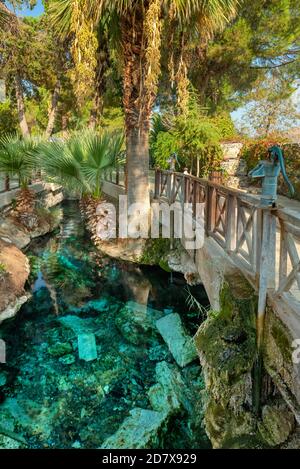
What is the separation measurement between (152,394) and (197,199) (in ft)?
11.6

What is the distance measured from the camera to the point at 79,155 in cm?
923

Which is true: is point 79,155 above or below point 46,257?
above

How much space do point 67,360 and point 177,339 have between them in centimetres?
193

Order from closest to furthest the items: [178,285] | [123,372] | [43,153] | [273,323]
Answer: [273,323], [123,372], [178,285], [43,153]

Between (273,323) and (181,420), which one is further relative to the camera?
(181,420)

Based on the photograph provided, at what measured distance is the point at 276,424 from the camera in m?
3.27

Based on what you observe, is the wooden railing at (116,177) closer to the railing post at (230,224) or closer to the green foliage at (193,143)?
the green foliage at (193,143)

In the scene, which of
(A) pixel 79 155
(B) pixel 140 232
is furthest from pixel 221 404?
(A) pixel 79 155

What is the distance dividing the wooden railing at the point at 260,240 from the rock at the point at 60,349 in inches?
126

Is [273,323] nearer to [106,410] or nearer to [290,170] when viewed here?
[106,410]

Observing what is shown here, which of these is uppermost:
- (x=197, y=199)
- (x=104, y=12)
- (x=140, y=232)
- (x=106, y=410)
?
(x=104, y=12)

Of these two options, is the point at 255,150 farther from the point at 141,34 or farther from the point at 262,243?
the point at 262,243

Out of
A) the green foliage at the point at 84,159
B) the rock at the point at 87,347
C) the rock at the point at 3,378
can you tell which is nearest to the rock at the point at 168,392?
the rock at the point at 87,347

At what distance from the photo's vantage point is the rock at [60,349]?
5.93 m
